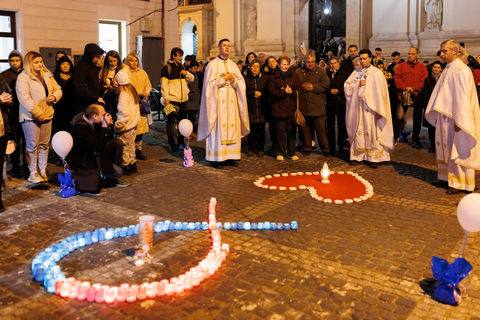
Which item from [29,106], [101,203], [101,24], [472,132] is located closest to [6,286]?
[101,203]

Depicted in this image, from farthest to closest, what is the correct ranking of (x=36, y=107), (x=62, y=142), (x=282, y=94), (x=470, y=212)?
(x=282, y=94) → (x=36, y=107) → (x=62, y=142) → (x=470, y=212)

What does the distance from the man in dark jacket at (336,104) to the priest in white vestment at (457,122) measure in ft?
8.84

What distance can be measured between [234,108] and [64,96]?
3.04 meters

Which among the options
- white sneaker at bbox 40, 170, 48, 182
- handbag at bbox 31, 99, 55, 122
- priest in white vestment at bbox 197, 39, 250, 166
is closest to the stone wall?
handbag at bbox 31, 99, 55, 122

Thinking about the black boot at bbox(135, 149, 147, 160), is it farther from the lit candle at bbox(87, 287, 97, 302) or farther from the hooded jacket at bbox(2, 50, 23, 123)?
the lit candle at bbox(87, 287, 97, 302)

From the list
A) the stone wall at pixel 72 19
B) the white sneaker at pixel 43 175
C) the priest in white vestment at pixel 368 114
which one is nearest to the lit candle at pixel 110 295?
the white sneaker at pixel 43 175

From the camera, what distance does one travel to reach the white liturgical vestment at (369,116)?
934 cm

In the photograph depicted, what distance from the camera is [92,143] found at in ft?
24.3

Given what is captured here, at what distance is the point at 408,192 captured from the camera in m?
7.71

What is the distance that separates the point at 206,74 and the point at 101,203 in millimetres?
3425

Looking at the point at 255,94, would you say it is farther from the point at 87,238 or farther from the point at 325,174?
the point at 87,238

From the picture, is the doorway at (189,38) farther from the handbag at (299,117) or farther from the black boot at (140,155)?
the handbag at (299,117)

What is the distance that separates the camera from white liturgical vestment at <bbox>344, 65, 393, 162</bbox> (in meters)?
9.34

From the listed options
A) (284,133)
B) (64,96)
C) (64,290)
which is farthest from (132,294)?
(284,133)
